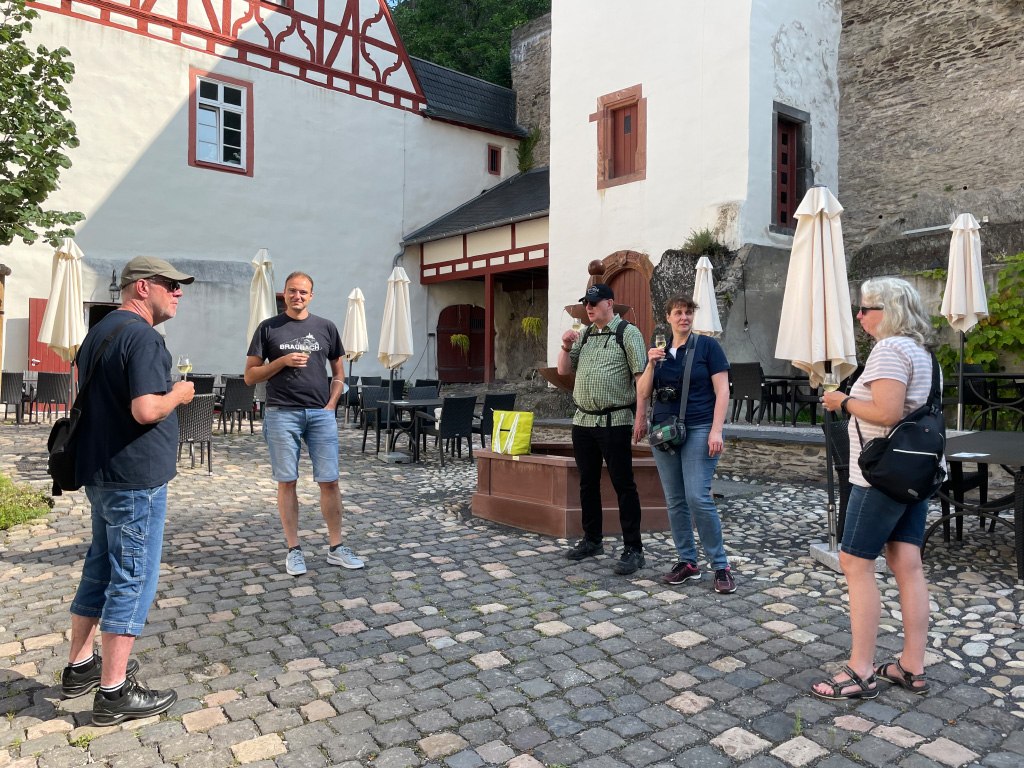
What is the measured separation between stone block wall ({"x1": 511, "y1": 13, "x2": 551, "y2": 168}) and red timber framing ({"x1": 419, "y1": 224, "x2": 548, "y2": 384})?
4.61 meters

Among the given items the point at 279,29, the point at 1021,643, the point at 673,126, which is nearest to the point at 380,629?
the point at 1021,643

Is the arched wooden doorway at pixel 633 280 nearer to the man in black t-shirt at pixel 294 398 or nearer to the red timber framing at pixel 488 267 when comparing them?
the red timber framing at pixel 488 267

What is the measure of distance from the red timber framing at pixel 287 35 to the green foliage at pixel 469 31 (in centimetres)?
714

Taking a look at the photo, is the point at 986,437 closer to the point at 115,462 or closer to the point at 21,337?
the point at 115,462

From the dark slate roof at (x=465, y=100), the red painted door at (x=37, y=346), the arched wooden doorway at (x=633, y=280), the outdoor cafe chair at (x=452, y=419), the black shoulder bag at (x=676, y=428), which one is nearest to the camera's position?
the black shoulder bag at (x=676, y=428)

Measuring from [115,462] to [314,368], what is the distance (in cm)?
180

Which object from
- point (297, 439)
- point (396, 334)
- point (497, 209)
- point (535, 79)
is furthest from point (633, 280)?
point (535, 79)

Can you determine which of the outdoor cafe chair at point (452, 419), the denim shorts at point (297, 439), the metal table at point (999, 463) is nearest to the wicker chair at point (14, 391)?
the outdoor cafe chair at point (452, 419)

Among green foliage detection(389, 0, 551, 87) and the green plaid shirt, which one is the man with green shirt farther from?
green foliage detection(389, 0, 551, 87)

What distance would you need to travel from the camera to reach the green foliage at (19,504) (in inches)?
212

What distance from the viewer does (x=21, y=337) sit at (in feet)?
45.0

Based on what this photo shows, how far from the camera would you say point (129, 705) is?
2.57 m

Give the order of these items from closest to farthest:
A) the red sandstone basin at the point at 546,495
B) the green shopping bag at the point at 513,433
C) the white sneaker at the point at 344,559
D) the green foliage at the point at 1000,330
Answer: the white sneaker at the point at 344,559, the red sandstone basin at the point at 546,495, the green shopping bag at the point at 513,433, the green foliage at the point at 1000,330

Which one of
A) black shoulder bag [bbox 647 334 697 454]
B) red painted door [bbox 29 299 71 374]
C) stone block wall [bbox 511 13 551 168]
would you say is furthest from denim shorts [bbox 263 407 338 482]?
stone block wall [bbox 511 13 551 168]
